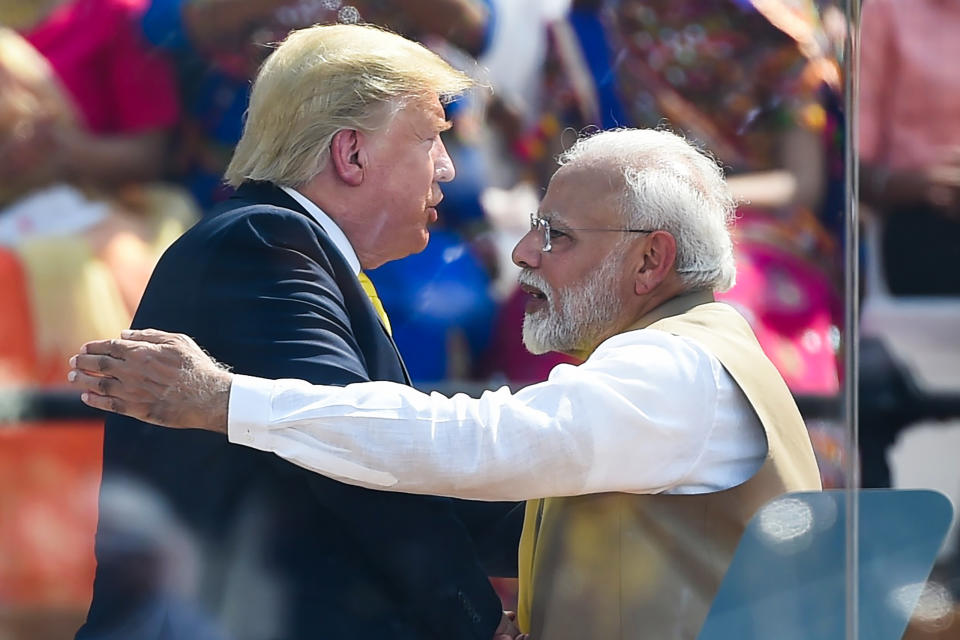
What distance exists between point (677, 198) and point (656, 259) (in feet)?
0.30

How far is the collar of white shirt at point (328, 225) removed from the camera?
1760mm

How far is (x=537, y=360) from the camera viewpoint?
2.33 m

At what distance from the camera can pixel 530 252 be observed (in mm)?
1877

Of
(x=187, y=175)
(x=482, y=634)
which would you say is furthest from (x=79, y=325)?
(x=482, y=634)

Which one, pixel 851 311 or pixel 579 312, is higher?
pixel 851 311

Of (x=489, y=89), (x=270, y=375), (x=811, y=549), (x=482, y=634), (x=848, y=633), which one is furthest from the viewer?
(x=489, y=89)

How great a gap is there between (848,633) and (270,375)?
28.3 inches

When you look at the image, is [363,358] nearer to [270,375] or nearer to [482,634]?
[270,375]

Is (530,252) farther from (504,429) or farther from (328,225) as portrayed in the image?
(504,429)

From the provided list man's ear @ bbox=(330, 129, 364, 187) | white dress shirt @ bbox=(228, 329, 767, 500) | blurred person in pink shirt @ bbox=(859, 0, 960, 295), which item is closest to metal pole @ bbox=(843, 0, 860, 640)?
white dress shirt @ bbox=(228, 329, 767, 500)

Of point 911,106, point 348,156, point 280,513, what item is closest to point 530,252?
point 348,156

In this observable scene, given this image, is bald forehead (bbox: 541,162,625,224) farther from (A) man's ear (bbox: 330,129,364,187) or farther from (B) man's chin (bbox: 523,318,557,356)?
(A) man's ear (bbox: 330,129,364,187)

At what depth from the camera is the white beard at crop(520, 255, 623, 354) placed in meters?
1.81

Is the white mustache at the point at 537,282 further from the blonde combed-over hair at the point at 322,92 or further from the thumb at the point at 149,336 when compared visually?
the thumb at the point at 149,336
